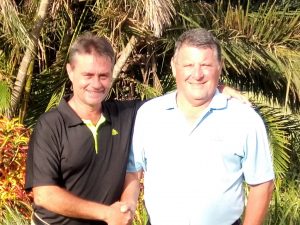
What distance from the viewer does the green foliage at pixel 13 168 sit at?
5320 millimetres

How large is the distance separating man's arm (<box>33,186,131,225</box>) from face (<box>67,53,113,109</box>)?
48 centimetres

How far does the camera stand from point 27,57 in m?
6.47

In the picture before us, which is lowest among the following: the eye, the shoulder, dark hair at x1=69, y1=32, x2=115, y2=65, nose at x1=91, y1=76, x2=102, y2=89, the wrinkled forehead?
the shoulder

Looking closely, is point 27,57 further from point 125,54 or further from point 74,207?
point 74,207

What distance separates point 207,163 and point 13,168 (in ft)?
9.21

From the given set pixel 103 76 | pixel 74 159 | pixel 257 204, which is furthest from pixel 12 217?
pixel 257 204

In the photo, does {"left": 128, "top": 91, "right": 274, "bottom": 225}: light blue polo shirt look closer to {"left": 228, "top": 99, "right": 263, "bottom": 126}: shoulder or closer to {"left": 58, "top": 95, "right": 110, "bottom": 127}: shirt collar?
{"left": 228, "top": 99, "right": 263, "bottom": 126}: shoulder

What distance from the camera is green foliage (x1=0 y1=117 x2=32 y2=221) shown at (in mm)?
5320

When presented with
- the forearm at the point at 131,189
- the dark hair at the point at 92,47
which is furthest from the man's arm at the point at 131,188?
the dark hair at the point at 92,47

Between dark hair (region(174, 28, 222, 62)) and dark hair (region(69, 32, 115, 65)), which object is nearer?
dark hair (region(174, 28, 222, 62))

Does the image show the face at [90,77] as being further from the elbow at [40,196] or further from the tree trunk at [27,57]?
the tree trunk at [27,57]

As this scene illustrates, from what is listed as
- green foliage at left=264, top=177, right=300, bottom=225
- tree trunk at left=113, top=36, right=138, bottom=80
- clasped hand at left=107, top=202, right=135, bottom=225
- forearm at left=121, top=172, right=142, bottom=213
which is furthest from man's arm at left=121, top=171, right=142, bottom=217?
tree trunk at left=113, top=36, right=138, bottom=80

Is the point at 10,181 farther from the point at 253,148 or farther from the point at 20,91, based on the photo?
the point at 253,148

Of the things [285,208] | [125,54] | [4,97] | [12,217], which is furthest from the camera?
[125,54]
